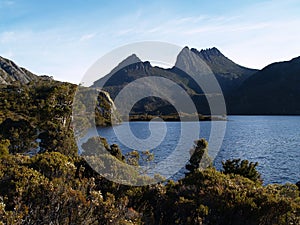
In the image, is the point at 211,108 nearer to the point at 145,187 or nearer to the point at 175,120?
the point at 175,120

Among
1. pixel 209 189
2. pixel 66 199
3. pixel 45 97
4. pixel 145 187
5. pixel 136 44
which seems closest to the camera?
pixel 66 199

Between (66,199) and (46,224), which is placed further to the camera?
(66,199)

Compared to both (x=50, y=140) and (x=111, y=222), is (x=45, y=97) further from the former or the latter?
(x=111, y=222)

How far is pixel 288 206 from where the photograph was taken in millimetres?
8266

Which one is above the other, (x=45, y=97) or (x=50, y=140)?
(x=45, y=97)

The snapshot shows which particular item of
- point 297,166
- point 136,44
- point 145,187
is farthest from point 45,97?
point 297,166

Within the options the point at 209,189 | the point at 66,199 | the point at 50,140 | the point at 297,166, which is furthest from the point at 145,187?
the point at 297,166

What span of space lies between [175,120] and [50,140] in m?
116

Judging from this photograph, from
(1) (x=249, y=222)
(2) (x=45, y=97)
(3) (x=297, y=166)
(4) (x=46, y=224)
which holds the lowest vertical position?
(3) (x=297, y=166)

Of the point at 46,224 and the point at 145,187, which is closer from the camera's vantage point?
the point at 46,224

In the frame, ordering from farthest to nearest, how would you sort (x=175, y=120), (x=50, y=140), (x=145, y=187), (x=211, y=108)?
(x=211, y=108) < (x=175, y=120) < (x=50, y=140) < (x=145, y=187)

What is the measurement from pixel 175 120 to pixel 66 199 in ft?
438

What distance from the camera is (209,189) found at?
1005 centimetres

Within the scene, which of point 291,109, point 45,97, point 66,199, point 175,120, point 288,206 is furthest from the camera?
point 291,109
